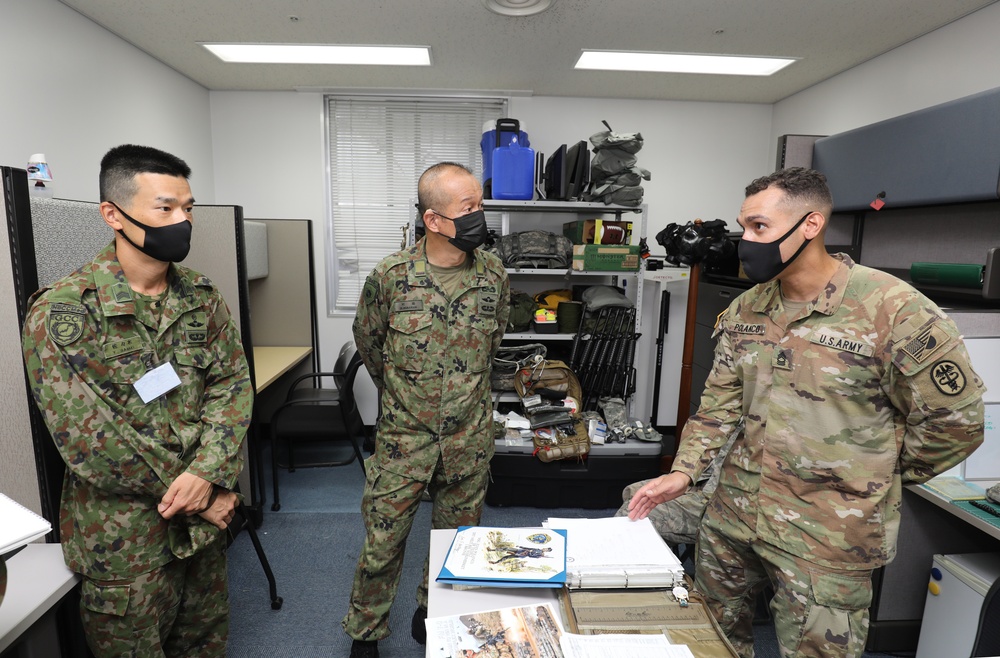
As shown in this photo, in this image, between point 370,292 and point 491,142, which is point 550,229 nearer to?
point 491,142

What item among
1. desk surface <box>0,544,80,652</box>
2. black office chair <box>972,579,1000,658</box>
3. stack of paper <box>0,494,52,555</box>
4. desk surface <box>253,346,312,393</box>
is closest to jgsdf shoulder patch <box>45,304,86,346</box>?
stack of paper <box>0,494,52,555</box>

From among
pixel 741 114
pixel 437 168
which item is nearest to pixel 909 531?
pixel 437 168

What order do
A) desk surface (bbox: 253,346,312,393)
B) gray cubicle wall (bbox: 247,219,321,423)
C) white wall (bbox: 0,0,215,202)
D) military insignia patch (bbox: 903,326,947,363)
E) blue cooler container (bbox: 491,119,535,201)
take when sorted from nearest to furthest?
military insignia patch (bbox: 903,326,947,363), white wall (bbox: 0,0,215,202), desk surface (bbox: 253,346,312,393), blue cooler container (bbox: 491,119,535,201), gray cubicle wall (bbox: 247,219,321,423)

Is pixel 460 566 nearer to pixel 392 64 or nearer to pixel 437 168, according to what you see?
pixel 437 168

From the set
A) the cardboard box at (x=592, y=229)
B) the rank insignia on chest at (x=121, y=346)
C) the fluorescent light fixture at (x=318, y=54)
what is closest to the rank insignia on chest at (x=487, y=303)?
the rank insignia on chest at (x=121, y=346)

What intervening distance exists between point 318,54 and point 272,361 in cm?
190

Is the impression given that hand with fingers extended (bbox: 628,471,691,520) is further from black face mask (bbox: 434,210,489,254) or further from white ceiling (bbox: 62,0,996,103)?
white ceiling (bbox: 62,0,996,103)

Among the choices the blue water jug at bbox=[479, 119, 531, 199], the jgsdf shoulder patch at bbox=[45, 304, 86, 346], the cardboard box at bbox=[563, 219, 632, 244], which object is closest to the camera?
the jgsdf shoulder patch at bbox=[45, 304, 86, 346]

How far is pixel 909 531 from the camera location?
1.98 meters

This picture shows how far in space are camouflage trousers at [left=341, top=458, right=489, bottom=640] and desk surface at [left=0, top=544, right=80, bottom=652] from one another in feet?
2.68

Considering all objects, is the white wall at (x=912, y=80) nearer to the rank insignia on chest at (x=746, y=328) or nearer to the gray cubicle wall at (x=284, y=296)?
the rank insignia on chest at (x=746, y=328)

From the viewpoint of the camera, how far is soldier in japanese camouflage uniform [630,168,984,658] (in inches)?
46.4

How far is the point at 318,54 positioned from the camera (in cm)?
320

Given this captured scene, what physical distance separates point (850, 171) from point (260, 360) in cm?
344
